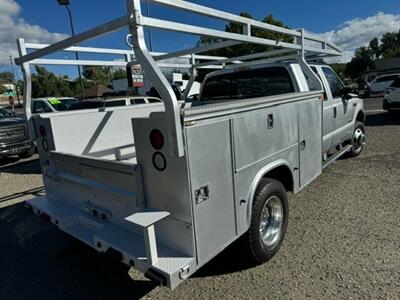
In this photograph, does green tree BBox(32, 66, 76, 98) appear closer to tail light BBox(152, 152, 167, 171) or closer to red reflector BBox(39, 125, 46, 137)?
red reflector BBox(39, 125, 46, 137)

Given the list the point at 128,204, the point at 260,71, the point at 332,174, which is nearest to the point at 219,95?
the point at 260,71

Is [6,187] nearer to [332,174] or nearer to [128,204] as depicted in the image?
[128,204]

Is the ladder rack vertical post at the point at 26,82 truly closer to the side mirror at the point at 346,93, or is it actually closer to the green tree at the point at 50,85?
the side mirror at the point at 346,93

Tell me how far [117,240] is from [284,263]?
167 centimetres

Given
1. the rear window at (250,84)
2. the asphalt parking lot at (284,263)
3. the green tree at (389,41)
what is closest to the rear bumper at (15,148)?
the asphalt parking lot at (284,263)

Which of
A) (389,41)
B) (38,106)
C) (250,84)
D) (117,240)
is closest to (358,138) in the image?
(250,84)

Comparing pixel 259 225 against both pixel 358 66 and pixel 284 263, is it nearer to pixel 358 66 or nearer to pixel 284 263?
pixel 284 263

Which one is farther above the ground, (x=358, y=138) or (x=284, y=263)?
(x=358, y=138)

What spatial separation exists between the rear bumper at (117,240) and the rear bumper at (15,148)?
6395mm

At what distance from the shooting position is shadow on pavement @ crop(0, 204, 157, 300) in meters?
2.93

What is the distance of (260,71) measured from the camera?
462 cm

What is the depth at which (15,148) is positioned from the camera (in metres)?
8.99

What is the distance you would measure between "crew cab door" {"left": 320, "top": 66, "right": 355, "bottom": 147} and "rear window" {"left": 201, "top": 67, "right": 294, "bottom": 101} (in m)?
0.99

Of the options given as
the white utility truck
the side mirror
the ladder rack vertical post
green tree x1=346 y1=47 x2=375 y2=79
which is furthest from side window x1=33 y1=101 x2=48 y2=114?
green tree x1=346 y1=47 x2=375 y2=79
